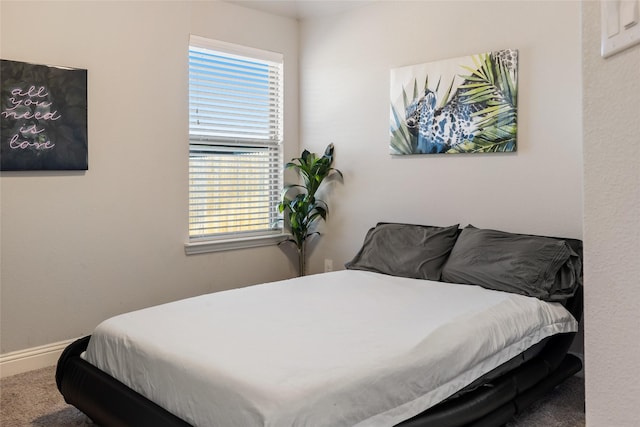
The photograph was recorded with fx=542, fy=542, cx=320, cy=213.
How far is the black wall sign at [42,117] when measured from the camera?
3.11 metres

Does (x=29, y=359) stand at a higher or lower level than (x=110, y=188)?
lower

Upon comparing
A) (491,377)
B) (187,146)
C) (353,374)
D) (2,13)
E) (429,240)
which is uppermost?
(2,13)

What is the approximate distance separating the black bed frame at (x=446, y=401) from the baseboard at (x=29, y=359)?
92cm

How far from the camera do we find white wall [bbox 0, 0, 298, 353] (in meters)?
3.23

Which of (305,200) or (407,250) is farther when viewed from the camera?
(305,200)

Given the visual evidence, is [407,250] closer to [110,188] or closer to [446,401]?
[446,401]

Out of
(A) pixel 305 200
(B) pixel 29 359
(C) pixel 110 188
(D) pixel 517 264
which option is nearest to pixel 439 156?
(D) pixel 517 264

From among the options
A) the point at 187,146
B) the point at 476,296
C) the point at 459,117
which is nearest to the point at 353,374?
the point at 476,296

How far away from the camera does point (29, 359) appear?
10.7 feet

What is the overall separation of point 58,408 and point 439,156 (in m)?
2.77

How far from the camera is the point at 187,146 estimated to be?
4.00 m

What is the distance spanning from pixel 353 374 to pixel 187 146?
2634 millimetres

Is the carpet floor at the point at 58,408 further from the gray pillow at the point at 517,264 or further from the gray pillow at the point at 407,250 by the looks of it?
the gray pillow at the point at 407,250

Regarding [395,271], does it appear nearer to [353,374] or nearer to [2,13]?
[353,374]
